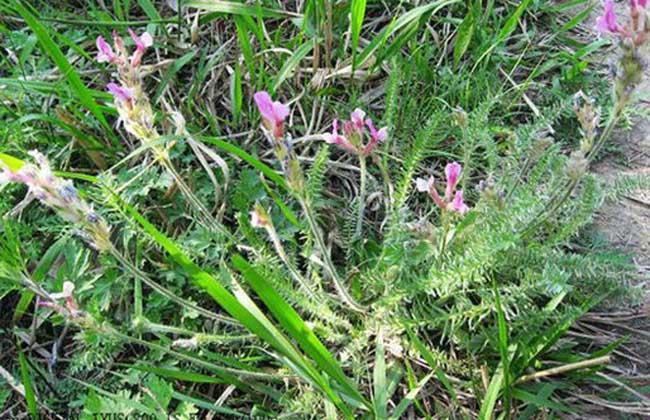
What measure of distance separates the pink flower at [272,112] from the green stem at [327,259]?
195 mm

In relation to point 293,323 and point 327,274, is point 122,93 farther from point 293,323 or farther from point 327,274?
point 327,274

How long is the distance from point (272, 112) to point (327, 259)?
491 mm

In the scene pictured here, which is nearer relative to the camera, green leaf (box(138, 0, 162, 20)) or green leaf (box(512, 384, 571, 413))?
green leaf (box(512, 384, 571, 413))

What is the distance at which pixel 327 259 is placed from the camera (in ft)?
5.92

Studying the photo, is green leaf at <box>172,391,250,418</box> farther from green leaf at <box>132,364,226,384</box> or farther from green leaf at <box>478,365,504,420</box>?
green leaf at <box>478,365,504,420</box>

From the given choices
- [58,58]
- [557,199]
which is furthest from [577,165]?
[58,58]

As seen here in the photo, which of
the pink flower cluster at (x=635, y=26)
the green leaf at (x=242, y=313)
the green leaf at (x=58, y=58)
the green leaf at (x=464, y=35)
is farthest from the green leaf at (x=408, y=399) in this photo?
the green leaf at (x=58, y=58)

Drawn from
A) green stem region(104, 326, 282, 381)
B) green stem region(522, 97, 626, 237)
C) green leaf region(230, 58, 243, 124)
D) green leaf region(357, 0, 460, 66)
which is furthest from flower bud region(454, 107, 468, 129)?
green stem region(104, 326, 282, 381)

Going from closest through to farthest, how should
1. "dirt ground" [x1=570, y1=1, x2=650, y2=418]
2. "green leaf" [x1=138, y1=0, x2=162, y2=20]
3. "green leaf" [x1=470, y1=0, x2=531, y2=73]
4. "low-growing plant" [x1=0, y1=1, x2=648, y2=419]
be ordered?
"low-growing plant" [x1=0, y1=1, x2=648, y2=419], "dirt ground" [x1=570, y1=1, x2=650, y2=418], "green leaf" [x1=470, y1=0, x2=531, y2=73], "green leaf" [x1=138, y1=0, x2=162, y2=20]

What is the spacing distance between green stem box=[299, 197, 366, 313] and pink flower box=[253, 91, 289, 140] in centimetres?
20

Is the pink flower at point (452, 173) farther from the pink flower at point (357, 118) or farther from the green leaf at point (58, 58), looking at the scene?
the green leaf at point (58, 58)

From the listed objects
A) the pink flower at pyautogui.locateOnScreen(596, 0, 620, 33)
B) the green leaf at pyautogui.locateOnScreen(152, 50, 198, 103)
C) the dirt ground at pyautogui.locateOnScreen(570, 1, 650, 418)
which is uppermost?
the pink flower at pyautogui.locateOnScreen(596, 0, 620, 33)

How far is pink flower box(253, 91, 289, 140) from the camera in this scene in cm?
145

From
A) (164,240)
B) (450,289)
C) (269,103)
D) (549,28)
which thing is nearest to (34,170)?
(164,240)
